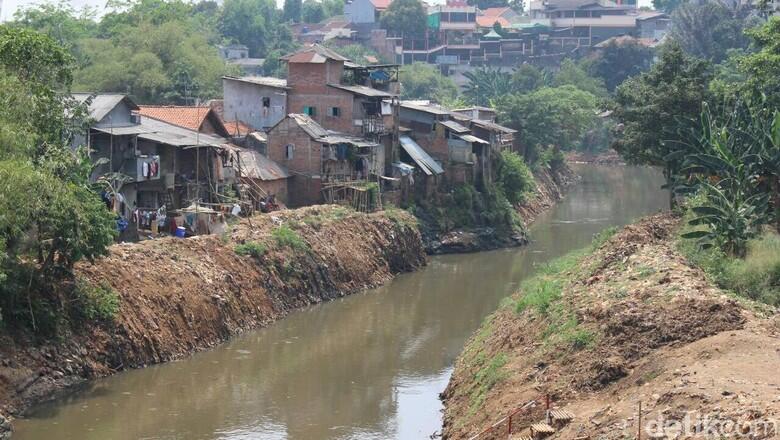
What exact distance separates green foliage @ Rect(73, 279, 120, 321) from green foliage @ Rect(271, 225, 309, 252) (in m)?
9.96

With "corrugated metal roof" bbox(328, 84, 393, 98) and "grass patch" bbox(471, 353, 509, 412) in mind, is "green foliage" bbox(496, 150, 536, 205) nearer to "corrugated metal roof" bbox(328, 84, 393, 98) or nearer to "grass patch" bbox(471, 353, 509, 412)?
"corrugated metal roof" bbox(328, 84, 393, 98)

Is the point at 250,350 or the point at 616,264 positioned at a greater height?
the point at 616,264

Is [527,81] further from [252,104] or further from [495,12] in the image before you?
[252,104]

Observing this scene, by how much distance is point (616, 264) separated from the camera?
2931cm

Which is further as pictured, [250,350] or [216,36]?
[216,36]

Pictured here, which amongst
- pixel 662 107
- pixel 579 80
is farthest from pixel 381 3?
pixel 662 107

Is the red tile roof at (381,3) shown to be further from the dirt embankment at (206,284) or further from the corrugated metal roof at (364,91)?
the dirt embankment at (206,284)

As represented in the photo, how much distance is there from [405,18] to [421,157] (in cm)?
6391

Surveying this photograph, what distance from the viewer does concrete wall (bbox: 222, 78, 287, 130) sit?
52.5m

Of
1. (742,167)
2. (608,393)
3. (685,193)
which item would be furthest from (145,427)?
Answer: (685,193)

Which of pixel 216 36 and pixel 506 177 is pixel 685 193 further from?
pixel 216 36

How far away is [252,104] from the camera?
174 feet

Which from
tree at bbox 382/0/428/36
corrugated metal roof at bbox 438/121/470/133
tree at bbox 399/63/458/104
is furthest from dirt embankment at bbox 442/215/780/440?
tree at bbox 382/0/428/36

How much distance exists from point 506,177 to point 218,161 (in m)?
20.4
